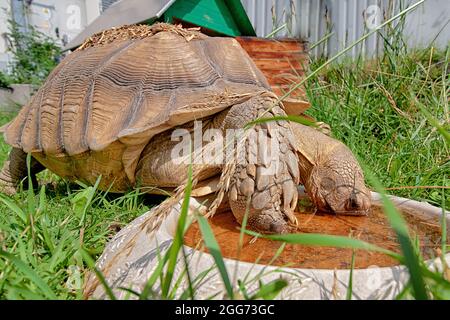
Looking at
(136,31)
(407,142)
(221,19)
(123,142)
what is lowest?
(407,142)

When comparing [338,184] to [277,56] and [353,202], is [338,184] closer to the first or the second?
[353,202]

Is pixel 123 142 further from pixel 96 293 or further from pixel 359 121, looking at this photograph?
pixel 359 121

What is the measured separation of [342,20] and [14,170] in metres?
4.45

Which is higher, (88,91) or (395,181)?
(88,91)

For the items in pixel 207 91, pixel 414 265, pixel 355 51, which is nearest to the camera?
pixel 414 265

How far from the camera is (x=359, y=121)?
2.71 meters

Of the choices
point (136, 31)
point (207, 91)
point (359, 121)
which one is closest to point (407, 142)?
point (359, 121)

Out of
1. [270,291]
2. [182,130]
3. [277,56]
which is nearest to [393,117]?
[277,56]

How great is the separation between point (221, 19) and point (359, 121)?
1.75 metres

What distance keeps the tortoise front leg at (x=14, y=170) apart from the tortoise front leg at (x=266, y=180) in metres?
1.58

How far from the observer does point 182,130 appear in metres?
1.69

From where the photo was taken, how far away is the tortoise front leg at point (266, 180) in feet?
4.15

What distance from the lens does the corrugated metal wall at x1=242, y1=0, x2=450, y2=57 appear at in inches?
184
